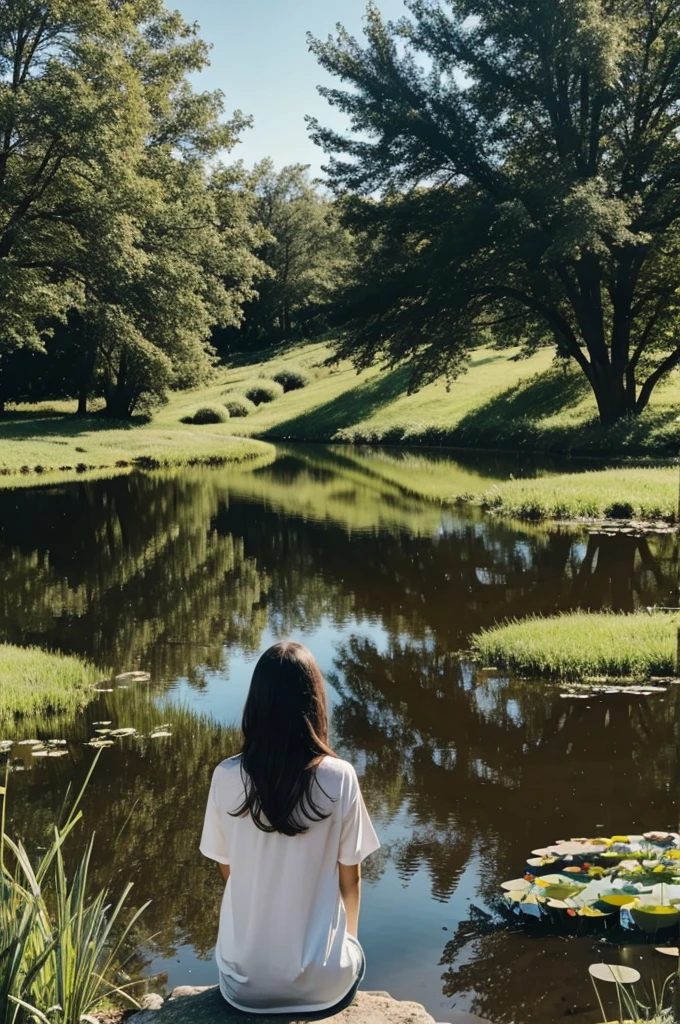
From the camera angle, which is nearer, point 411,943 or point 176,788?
point 411,943

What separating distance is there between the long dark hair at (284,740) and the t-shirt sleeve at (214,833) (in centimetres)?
17

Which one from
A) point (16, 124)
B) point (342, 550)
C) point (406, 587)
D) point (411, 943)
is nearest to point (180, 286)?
point (16, 124)

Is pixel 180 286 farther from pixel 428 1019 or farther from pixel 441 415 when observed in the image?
pixel 428 1019

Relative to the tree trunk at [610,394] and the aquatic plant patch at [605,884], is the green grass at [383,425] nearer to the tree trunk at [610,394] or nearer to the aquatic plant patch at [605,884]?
the tree trunk at [610,394]

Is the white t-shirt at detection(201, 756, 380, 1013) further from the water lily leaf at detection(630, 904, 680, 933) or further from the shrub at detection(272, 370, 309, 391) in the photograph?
the shrub at detection(272, 370, 309, 391)

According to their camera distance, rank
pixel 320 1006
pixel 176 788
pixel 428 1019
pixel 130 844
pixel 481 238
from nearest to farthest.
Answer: pixel 320 1006 < pixel 428 1019 < pixel 130 844 < pixel 176 788 < pixel 481 238

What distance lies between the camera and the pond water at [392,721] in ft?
17.7

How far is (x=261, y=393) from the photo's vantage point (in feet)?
199

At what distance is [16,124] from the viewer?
30.1 metres

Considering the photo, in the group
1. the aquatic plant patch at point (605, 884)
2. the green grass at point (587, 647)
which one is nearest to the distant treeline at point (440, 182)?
the green grass at point (587, 647)

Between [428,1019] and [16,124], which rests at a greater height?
[16,124]

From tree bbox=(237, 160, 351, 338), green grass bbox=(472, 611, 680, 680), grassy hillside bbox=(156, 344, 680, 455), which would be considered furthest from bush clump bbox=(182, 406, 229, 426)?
green grass bbox=(472, 611, 680, 680)

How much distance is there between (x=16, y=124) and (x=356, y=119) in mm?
9968

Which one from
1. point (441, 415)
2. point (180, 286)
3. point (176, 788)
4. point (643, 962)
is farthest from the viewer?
point (441, 415)
